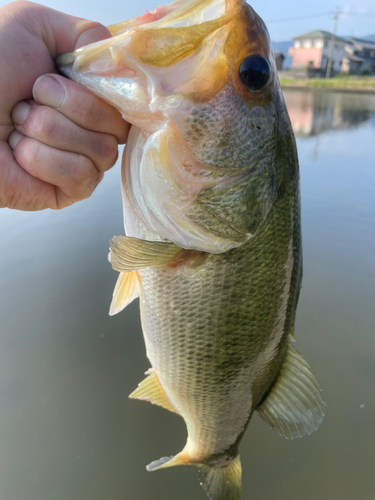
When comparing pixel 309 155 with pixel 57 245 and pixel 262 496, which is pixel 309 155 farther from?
pixel 262 496

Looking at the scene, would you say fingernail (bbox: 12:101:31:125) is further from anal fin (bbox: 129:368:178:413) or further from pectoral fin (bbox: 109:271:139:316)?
anal fin (bbox: 129:368:178:413)

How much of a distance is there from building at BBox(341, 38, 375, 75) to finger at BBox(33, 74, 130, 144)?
42.6m

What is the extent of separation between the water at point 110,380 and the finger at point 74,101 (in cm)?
194

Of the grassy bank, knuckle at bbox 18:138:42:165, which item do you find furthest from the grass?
knuckle at bbox 18:138:42:165

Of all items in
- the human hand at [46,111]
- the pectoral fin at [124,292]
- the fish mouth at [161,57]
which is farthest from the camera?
the pectoral fin at [124,292]

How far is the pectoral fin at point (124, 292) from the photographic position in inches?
44.1

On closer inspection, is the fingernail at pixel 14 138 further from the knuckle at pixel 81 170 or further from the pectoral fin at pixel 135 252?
the pectoral fin at pixel 135 252

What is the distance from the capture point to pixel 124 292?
1.14 metres

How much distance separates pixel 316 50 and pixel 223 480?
4350 cm

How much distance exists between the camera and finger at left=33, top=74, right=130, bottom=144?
0.74 meters

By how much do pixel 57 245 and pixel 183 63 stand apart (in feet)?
9.73

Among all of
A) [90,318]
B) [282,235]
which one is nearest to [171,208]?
[282,235]

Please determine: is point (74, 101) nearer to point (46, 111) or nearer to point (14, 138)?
point (46, 111)

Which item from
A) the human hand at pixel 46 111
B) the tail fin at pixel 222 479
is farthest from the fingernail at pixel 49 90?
the tail fin at pixel 222 479
